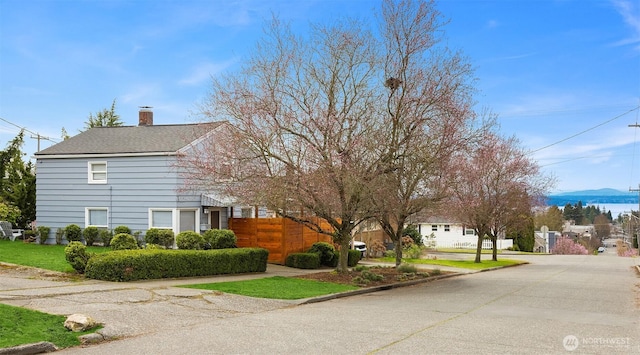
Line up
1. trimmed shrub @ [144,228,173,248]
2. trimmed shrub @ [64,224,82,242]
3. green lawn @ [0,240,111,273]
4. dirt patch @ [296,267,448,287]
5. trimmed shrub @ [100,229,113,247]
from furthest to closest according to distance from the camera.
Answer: trimmed shrub @ [64,224,82,242] < trimmed shrub @ [100,229,113,247] < trimmed shrub @ [144,228,173,248] < dirt patch @ [296,267,448,287] < green lawn @ [0,240,111,273]

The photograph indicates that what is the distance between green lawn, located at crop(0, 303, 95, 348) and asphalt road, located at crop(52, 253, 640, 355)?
0.43m

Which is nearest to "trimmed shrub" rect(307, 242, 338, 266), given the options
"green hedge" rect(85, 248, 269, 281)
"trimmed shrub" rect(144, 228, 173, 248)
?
"green hedge" rect(85, 248, 269, 281)

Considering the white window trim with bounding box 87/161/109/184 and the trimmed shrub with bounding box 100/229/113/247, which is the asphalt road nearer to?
the trimmed shrub with bounding box 100/229/113/247

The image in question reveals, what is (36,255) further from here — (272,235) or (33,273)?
(272,235)

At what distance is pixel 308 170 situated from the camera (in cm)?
1841

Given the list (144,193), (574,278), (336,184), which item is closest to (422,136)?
(336,184)

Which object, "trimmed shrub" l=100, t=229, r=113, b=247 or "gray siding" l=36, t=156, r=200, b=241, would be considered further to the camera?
"trimmed shrub" l=100, t=229, r=113, b=247

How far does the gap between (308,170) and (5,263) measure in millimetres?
9901

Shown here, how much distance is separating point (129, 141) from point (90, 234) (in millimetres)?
4544

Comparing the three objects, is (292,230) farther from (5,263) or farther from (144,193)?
(5,263)

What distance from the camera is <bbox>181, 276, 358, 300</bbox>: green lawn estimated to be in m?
A: 15.5

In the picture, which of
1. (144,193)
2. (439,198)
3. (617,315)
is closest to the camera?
(617,315)

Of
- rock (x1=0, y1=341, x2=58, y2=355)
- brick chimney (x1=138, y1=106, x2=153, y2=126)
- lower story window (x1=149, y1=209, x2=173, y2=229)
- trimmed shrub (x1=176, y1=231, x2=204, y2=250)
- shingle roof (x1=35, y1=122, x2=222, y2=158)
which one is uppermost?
brick chimney (x1=138, y1=106, x2=153, y2=126)

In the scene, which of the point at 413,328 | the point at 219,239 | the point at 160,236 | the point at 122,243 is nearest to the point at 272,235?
the point at 219,239
